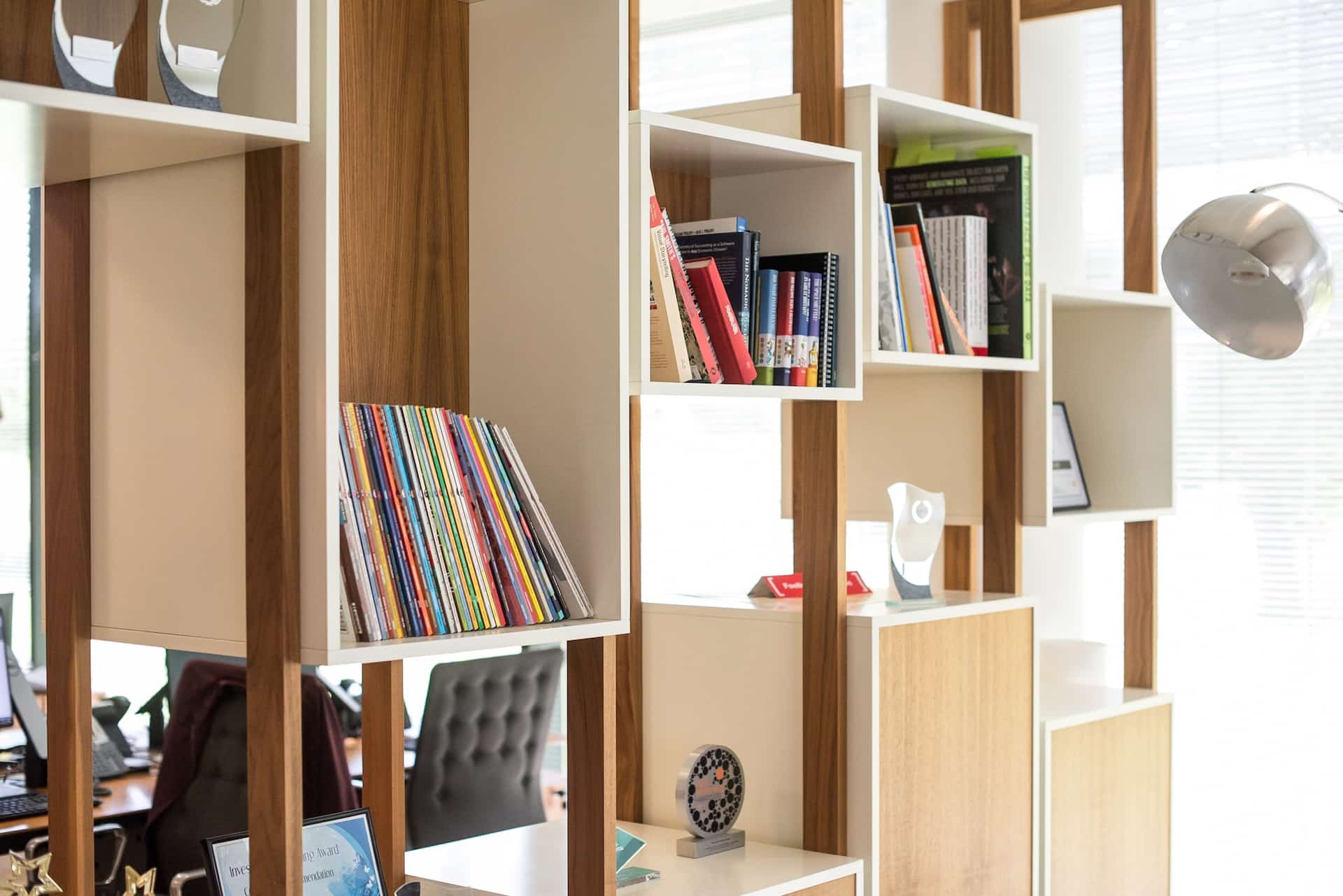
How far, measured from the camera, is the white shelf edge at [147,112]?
1261mm

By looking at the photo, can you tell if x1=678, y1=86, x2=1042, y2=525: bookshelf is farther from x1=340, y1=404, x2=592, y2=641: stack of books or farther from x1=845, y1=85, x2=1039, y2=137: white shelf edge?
x1=340, y1=404, x2=592, y2=641: stack of books

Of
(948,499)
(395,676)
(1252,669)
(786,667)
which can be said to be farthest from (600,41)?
(1252,669)

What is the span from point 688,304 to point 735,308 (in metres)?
0.13

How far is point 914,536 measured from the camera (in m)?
2.55

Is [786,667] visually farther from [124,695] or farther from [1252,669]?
[124,695]

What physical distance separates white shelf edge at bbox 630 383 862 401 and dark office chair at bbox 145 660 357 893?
5.38 feet

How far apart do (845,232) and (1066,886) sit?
4.68ft

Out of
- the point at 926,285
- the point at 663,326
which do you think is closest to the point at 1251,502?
the point at 926,285

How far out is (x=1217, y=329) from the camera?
232 cm

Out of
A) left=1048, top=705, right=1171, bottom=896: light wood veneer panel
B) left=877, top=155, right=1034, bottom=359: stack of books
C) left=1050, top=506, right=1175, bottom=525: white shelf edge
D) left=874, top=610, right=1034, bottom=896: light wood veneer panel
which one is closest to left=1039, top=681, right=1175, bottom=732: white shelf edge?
left=1048, top=705, right=1171, bottom=896: light wood veneer panel

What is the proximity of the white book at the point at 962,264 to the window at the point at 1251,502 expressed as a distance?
1.41 metres

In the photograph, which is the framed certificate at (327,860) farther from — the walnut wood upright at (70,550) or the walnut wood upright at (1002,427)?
the walnut wood upright at (1002,427)

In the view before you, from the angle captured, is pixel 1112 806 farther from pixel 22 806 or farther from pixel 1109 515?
pixel 22 806

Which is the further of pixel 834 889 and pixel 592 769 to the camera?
pixel 834 889
